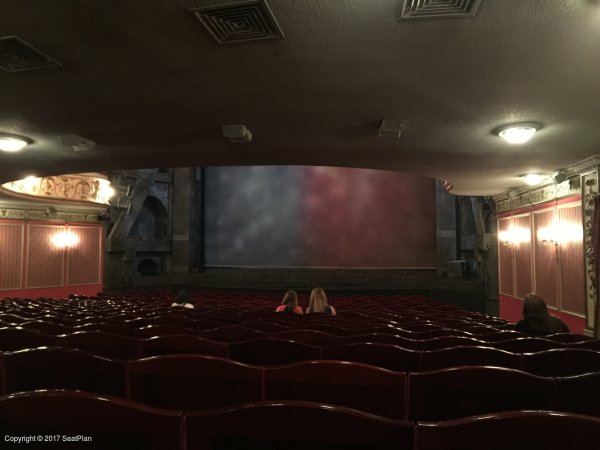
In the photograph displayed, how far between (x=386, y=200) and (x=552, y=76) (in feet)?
37.9

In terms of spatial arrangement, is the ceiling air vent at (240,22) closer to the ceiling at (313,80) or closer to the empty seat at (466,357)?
the ceiling at (313,80)

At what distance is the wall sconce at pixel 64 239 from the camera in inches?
458

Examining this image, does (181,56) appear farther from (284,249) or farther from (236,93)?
(284,249)

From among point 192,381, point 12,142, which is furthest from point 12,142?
point 192,381

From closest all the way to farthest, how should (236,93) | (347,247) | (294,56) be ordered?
(294,56)
(236,93)
(347,247)

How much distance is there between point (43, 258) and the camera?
1143cm

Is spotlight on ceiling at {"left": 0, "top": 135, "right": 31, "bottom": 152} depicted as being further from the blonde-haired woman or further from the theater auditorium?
the blonde-haired woman

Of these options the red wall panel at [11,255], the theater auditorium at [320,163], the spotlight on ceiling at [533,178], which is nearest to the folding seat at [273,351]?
the theater auditorium at [320,163]

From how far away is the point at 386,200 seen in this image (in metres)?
14.8

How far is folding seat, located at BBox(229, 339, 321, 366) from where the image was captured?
7.87 ft

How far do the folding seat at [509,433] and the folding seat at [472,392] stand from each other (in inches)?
26.9

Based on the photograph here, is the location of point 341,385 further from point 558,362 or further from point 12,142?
point 12,142

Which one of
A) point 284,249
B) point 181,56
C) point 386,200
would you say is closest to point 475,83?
point 181,56

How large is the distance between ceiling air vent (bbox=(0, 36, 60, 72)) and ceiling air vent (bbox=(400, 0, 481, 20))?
2593mm
